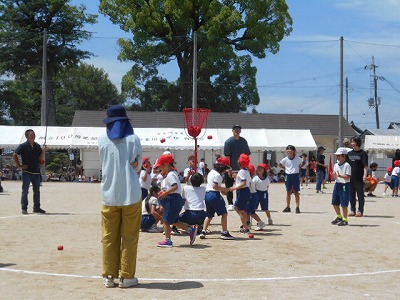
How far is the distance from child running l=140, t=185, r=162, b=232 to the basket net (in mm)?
8862

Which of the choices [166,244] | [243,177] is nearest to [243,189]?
[243,177]

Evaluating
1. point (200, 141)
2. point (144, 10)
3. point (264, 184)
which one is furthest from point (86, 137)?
point (264, 184)

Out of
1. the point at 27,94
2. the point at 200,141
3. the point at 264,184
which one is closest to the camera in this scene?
the point at 264,184

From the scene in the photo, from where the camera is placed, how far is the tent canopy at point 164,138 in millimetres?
41594

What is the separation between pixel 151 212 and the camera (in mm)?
12258

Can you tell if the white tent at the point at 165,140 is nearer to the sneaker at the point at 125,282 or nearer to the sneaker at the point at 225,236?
the sneaker at the point at 225,236

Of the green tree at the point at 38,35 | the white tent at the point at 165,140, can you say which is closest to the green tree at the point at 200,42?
the green tree at the point at 38,35

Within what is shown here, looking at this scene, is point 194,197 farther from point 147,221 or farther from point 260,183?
point 260,183

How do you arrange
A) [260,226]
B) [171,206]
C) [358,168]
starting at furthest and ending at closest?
[358,168], [260,226], [171,206]

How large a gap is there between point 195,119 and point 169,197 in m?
12.5

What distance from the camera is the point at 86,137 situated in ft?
139

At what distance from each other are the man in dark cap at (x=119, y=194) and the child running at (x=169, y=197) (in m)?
2.73

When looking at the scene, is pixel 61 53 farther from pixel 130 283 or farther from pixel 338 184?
pixel 130 283

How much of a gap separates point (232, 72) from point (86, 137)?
63.1 ft
